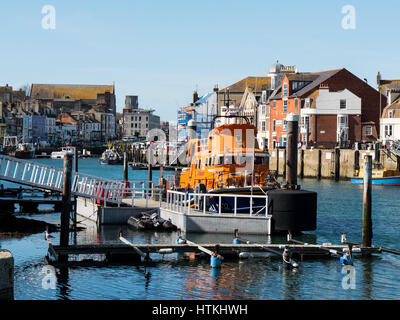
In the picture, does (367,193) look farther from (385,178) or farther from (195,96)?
(195,96)

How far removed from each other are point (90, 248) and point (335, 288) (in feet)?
28.0

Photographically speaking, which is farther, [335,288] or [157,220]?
[157,220]

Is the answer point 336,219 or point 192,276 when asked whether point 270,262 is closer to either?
point 192,276

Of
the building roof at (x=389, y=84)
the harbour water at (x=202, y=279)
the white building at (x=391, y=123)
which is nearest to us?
the harbour water at (x=202, y=279)

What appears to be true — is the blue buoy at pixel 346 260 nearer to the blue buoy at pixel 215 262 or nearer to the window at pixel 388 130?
the blue buoy at pixel 215 262

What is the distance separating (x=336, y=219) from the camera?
40844 millimetres

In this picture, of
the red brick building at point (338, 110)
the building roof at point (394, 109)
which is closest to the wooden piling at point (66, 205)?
the red brick building at point (338, 110)

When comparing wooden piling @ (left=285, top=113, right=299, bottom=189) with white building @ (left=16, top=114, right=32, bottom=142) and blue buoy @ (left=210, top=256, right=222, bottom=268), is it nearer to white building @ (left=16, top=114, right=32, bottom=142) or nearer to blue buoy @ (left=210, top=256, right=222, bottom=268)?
blue buoy @ (left=210, top=256, right=222, bottom=268)

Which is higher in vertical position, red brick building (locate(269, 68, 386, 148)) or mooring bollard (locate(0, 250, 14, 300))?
red brick building (locate(269, 68, 386, 148))

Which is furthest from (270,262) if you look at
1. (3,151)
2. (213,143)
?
(3,151)

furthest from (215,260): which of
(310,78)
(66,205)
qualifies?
(310,78)

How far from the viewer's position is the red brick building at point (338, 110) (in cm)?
8612

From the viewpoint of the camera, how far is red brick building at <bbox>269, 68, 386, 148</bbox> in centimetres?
8612

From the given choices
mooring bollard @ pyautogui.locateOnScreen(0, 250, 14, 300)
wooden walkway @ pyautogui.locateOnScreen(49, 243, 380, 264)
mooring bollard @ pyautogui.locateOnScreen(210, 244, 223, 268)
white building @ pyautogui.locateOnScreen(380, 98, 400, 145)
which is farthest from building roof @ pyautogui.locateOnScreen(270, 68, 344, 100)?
mooring bollard @ pyautogui.locateOnScreen(0, 250, 14, 300)
